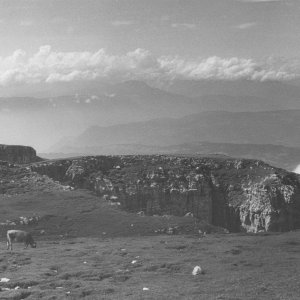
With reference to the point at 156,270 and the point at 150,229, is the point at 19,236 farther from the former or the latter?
the point at 150,229

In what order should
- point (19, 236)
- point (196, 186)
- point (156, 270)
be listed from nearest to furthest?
1. point (156, 270)
2. point (19, 236)
3. point (196, 186)

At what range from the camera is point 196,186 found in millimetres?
174750

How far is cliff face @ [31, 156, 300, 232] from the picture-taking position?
166625 millimetres

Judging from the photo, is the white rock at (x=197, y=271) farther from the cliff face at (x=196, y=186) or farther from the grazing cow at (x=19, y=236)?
the cliff face at (x=196, y=186)

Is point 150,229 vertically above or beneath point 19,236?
beneath

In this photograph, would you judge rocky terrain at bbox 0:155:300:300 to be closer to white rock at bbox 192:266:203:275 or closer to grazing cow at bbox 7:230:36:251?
white rock at bbox 192:266:203:275

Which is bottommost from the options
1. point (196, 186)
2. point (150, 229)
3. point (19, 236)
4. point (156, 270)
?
point (150, 229)

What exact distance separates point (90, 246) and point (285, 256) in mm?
30108

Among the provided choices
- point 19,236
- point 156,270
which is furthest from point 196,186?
point 156,270

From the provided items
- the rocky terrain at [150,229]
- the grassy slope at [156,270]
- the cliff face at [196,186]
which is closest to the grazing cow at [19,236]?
the rocky terrain at [150,229]

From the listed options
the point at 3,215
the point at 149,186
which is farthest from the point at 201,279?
the point at 149,186

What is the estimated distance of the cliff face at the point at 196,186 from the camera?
6560 inches

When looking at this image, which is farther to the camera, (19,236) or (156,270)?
(19,236)

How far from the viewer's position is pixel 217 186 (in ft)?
583
